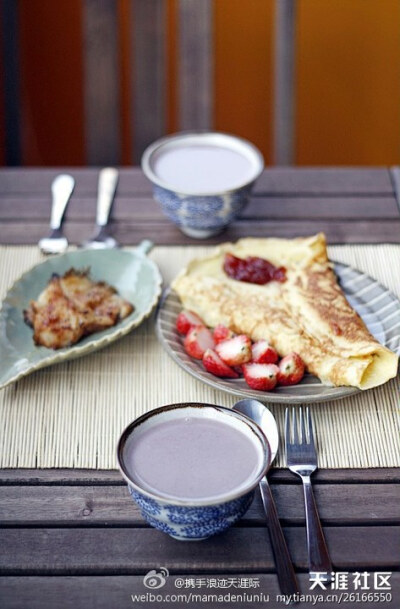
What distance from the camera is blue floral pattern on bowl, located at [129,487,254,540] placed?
115 cm

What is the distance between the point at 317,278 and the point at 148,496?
0.77m

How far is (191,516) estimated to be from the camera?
1.16 meters

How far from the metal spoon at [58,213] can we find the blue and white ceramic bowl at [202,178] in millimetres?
264

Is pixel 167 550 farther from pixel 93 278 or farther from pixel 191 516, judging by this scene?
pixel 93 278

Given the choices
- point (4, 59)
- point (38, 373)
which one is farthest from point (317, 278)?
point (4, 59)

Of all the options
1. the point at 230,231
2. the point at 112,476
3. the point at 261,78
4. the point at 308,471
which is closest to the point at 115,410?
the point at 112,476

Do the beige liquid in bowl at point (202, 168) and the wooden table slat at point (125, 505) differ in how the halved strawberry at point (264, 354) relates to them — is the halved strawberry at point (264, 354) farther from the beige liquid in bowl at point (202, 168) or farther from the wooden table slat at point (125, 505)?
the beige liquid in bowl at point (202, 168)

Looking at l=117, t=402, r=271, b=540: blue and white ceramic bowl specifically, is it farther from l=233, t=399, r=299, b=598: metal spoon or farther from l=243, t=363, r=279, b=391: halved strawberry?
l=243, t=363, r=279, b=391: halved strawberry

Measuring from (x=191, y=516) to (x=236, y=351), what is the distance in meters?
0.45

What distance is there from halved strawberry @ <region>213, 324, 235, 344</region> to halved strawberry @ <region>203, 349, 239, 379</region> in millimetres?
67

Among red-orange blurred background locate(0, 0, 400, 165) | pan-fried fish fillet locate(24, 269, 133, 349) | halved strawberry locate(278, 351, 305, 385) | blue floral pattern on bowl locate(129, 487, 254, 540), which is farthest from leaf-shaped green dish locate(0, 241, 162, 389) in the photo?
red-orange blurred background locate(0, 0, 400, 165)

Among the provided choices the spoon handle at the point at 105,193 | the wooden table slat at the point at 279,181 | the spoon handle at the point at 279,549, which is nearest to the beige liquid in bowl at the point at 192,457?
the spoon handle at the point at 279,549

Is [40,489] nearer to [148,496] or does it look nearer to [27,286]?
[148,496]

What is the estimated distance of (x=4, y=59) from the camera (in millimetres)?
3195
